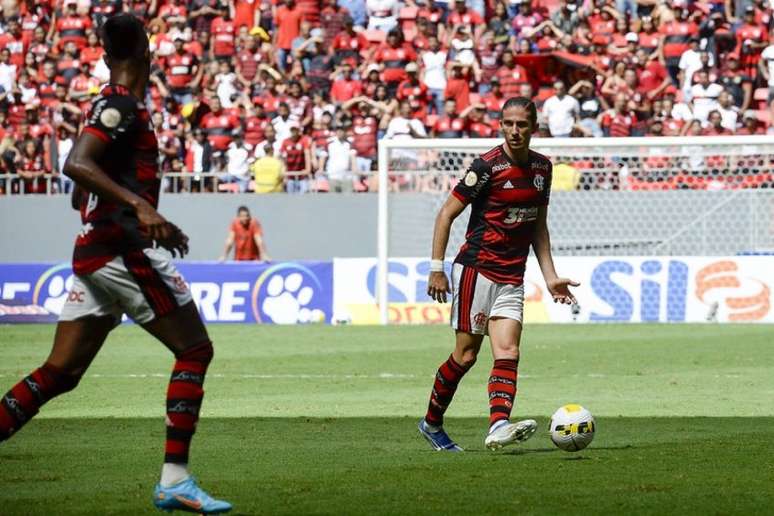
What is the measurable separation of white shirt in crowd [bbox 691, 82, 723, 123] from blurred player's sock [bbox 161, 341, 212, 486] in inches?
842

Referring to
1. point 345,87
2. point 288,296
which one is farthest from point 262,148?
point 288,296

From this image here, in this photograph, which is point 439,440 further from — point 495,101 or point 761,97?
point 761,97

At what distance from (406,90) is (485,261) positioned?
64.1ft

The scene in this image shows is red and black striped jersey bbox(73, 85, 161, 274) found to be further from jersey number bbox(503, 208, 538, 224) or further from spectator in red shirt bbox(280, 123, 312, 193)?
spectator in red shirt bbox(280, 123, 312, 193)

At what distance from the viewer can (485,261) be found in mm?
9617

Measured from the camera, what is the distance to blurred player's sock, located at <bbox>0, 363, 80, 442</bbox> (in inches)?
279

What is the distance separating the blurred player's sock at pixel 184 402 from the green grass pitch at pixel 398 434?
1.30 ft

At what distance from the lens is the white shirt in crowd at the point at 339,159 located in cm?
2805

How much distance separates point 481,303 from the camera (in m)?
9.52

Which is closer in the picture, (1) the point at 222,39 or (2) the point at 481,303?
(2) the point at 481,303

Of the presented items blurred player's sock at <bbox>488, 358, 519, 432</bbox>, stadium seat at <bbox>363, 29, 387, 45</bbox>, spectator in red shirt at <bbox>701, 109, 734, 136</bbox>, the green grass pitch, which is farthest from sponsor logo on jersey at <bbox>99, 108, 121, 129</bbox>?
stadium seat at <bbox>363, 29, 387, 45</bbox>

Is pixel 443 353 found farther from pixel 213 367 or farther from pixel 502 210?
pixel 502 210

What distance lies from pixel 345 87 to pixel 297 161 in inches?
88.8

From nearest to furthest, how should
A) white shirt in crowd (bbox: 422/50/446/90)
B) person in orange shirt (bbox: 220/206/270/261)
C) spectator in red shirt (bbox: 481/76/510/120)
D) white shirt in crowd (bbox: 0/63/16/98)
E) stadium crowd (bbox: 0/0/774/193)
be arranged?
person in orange shirt (bbox: 220/206/270/261), stadium crowd (bbox: 0/0/774/193), spectator in red shirt (bbox: 481/76/510/120), white shirt in crowd (bbox: 422/50/446/90), white shirt in crowd (bbox: 0/63/16/98)
